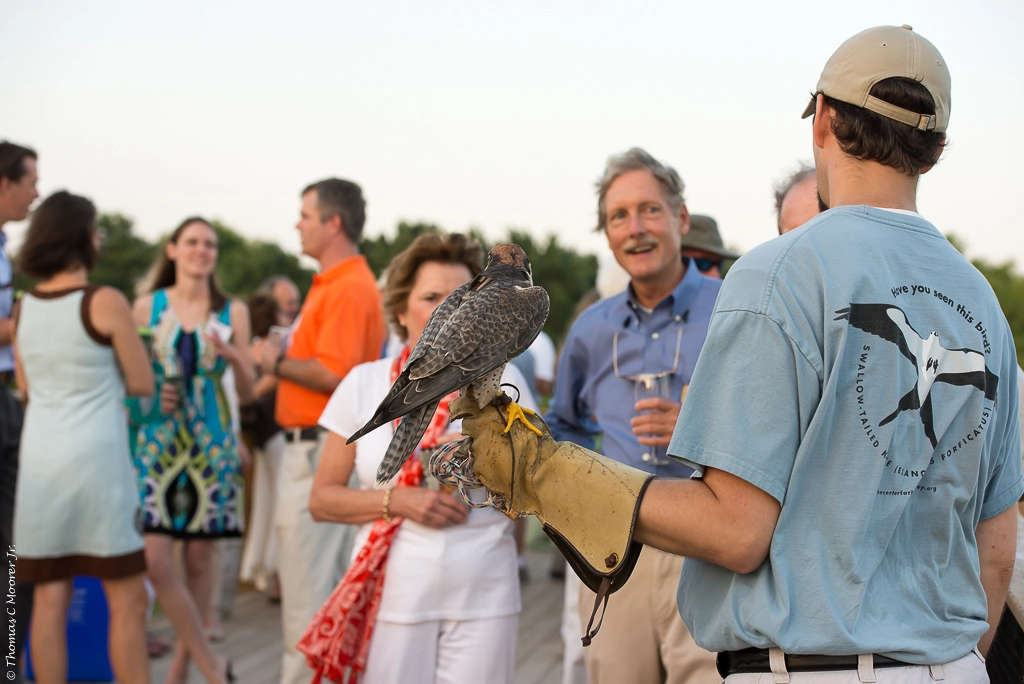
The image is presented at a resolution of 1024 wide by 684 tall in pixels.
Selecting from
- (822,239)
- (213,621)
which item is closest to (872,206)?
(822,239)

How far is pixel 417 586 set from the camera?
2.75 m

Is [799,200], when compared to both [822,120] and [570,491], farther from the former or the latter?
[570,491]

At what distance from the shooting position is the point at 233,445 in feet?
16.2

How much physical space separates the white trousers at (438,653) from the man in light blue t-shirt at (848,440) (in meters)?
1.34

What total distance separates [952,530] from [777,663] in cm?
40

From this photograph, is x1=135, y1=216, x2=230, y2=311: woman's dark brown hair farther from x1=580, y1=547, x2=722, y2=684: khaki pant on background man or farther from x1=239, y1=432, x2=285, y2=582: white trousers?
x1=580, y1=547, x2=722, y2=684: khaki pant on background man

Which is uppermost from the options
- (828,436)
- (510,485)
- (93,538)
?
(828,436)

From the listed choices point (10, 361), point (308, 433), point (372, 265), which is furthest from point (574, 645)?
point (372, 265)

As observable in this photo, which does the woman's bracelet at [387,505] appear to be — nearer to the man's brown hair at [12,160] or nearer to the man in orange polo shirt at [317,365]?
the man in orange polo shirt at [317,365]

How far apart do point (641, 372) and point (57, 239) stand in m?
2.79

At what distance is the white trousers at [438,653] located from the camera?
2713 mm

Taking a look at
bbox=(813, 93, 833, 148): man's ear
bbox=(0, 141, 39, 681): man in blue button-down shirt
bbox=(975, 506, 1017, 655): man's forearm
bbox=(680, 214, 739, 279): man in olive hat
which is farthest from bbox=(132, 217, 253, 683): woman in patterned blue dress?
bbox=(813, 93, 833, 148): man's ear

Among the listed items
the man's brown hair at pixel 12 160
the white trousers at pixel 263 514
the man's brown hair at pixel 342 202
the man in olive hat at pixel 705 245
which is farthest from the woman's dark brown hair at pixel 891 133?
the white trousers at pixel 263 514

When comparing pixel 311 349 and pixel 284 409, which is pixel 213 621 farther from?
pixel 311 349
